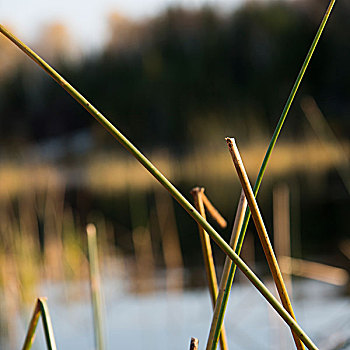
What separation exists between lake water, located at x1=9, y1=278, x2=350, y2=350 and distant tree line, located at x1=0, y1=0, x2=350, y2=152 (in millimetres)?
5493

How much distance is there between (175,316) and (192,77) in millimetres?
7792

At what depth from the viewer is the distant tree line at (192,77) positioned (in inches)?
339

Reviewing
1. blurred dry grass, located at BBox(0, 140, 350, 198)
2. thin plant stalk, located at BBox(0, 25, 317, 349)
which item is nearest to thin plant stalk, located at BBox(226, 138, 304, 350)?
thin plant stalk, located at BBox(0, 25, 317, 349)

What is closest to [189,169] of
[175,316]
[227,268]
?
[175,316]

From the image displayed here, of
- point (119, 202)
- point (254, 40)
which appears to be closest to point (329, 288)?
point (119, 202)


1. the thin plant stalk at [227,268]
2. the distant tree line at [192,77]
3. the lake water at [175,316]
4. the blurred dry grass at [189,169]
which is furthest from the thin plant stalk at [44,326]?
the distant tree line at [192,77]

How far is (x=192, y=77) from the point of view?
923 cm

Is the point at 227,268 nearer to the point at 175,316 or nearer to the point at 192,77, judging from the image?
the point at 175,316

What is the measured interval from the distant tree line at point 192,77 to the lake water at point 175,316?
5493 mm

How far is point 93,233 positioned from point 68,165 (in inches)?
307

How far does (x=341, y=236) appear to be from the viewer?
2.61 metres

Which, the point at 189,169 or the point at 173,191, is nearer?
the point at 173,191

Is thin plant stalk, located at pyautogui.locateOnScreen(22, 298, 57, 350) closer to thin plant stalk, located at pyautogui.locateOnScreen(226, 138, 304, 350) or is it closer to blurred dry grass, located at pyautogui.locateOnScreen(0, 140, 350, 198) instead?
thin plant stalk, located at pyautogui.locateOnScreen(226, 138, 304, 350)

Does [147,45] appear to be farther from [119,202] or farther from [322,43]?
[119,202]
